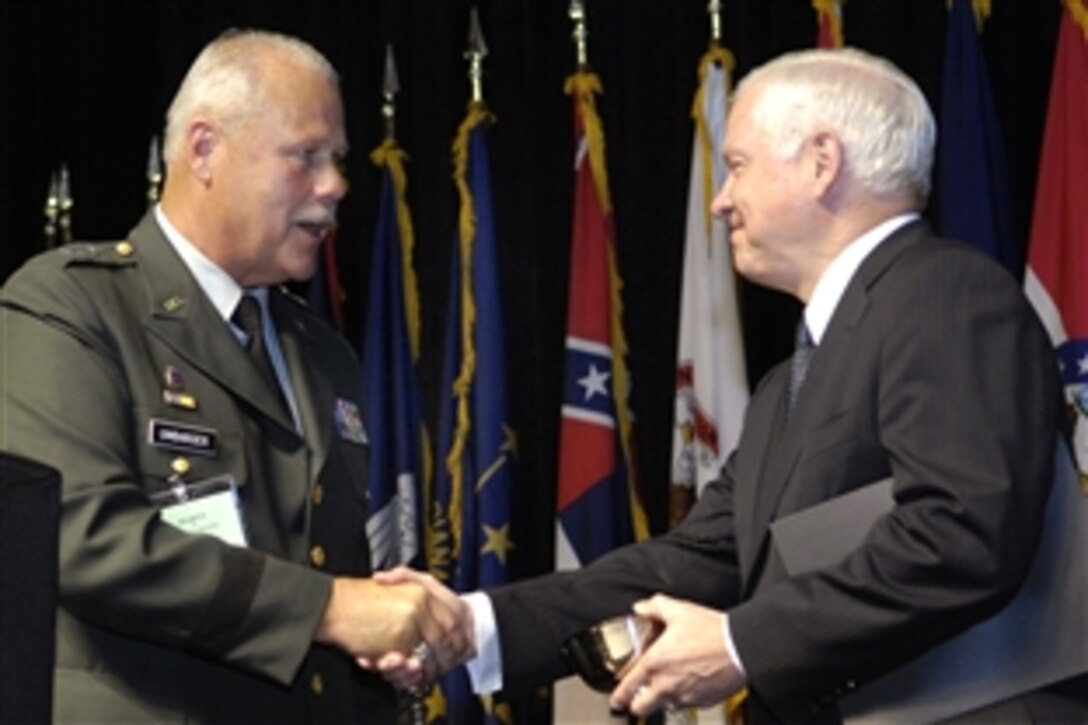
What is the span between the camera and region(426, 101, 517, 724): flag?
575cm

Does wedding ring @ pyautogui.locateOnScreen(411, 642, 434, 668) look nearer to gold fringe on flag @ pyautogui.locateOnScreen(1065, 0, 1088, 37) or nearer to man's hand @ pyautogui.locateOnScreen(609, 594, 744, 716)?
man's hand @ pyautogui.locateOnScreen(609, 594, 744, 716)

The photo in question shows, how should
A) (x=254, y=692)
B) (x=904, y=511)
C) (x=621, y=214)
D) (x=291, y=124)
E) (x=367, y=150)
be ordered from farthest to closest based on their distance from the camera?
1. (x=367, y=150)
2. (x=621, y=214)
3. (x=291, y=124)
4. (x=254, y=692)
5. (x=904, y=511)

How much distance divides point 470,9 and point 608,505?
180 centimetres

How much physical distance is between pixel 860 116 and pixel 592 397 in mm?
2560

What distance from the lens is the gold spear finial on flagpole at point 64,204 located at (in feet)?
21.6

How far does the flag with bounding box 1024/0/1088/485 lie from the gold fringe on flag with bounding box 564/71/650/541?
1207 mm

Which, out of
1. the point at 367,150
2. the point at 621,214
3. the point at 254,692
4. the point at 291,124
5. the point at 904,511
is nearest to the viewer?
the point at 904,511

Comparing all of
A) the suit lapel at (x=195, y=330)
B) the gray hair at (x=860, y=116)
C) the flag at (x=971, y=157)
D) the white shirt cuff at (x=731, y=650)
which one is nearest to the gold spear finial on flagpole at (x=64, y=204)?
the flag at (x=971, y=157)

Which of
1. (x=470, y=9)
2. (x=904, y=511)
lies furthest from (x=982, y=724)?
(x=470, y=9)

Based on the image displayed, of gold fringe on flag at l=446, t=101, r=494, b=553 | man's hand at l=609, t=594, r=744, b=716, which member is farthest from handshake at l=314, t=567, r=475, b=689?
gold fringe on flag at l=446, t=101, r=494, b=553

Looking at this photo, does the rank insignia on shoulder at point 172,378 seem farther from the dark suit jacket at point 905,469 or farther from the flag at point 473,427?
the flag at point 473,427

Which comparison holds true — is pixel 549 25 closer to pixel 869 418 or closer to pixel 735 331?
pixel 735 331

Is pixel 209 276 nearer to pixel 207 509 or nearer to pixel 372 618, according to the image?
pixel 207 509

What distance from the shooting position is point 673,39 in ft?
20.5
